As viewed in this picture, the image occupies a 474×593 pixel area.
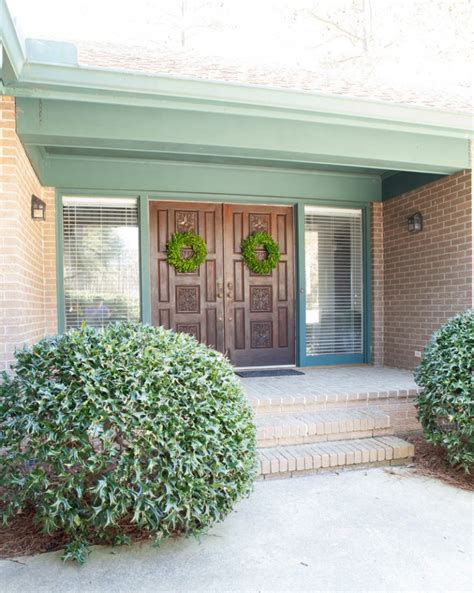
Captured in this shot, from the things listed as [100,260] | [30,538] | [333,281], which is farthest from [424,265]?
[30,538]

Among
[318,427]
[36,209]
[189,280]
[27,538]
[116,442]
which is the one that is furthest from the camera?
[189,280]

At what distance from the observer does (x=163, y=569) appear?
201 centimetres

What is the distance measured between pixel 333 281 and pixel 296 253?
0.60m

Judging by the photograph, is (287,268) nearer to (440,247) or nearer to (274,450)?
(440,247)

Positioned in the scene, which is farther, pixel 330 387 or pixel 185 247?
pixel 185 247

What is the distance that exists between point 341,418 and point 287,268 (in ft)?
7.59

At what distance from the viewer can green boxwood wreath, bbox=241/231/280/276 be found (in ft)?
17.1

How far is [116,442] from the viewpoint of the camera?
207cm

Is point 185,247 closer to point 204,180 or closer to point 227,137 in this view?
point 204,180

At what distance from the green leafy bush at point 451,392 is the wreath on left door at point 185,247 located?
2.70 meters

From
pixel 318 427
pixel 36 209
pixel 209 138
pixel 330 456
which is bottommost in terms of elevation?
pixel 330 456

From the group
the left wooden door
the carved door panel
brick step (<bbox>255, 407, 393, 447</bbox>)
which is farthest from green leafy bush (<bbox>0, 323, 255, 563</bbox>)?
the carved door panel

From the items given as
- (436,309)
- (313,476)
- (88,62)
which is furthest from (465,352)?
(88,62)

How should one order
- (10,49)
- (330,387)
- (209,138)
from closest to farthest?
(10,49), (209,138), (330,387)
